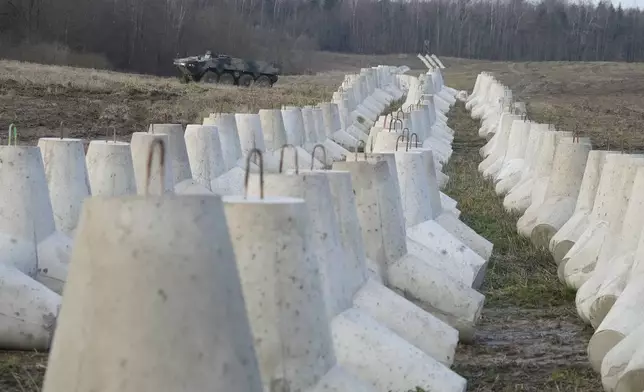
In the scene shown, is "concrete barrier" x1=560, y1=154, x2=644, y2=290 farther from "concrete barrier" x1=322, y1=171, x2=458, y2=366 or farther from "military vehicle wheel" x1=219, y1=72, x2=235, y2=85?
"military vehicle wheel" x1=219, y1=72, x2=235, y2=85

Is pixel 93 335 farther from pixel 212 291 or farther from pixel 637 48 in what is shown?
Result: pixel 637 48

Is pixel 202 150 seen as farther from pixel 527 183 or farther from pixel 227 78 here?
pixel 227 78

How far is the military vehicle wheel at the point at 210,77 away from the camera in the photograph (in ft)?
105

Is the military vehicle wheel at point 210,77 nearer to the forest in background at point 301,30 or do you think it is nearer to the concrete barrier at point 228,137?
the forest in background at point 301,30

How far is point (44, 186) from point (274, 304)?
2.47m

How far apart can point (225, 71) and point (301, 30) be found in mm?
45372

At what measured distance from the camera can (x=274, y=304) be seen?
10.9 feet

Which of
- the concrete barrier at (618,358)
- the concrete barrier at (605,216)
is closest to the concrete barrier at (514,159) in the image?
the concrete barrier at (605,216)

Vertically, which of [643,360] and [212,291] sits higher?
[212,291]

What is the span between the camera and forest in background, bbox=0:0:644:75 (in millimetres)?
44856

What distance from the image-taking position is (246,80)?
32.8 metres

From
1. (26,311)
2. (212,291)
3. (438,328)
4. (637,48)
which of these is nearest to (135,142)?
(26,311)

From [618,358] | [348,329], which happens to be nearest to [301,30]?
[618,358]

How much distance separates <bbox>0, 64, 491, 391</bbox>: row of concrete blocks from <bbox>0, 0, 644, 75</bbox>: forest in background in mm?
34600
